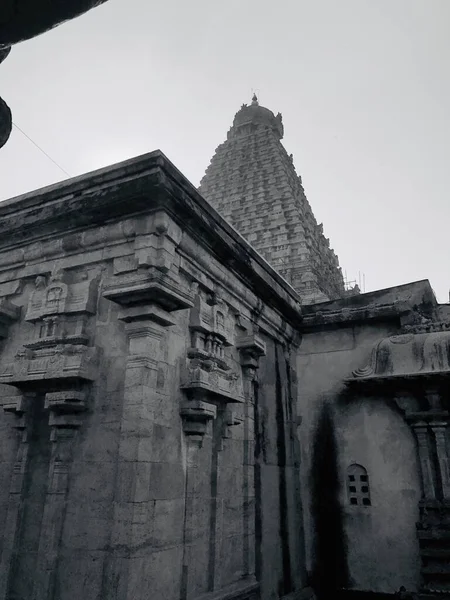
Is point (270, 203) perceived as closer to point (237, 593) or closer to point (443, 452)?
point (443, 452)

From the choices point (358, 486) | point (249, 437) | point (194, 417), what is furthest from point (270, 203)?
point (194, 417)

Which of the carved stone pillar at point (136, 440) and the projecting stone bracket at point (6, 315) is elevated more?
the projecting stone bracket at point (6, 315)

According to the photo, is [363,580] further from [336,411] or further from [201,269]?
[201,269]

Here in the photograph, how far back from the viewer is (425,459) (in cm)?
841

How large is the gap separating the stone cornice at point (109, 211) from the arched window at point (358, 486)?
486 cm

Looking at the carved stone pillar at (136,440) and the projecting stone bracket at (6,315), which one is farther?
the projecting stone bracket at (6,315)

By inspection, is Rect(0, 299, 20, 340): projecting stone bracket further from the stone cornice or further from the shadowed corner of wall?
the shadowed corner of wall

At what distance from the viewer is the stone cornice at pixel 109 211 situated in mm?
5984

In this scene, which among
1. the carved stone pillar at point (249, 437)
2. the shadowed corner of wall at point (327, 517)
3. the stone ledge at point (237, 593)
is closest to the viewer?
the stone ledge at point (237, 593)

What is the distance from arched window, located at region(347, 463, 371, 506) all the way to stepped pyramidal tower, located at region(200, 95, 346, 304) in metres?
5.95

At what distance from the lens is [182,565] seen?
5547 millimetres

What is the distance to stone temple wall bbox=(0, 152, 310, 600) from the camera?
516 centimetres

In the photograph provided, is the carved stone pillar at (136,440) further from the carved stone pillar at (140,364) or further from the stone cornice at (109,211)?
the stone cornice at (109,211)

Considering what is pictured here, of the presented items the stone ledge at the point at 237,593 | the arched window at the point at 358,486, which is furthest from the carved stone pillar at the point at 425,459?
the stone ledge at the point at 237,593
